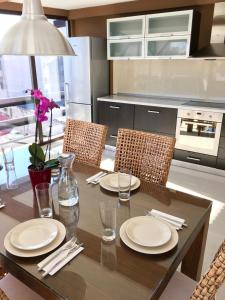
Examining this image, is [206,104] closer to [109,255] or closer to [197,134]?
[197,134]

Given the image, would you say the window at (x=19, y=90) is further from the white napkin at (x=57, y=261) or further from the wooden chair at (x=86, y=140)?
the white napkin at (x=57, y=261)

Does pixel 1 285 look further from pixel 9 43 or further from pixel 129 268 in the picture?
pixel 9 43

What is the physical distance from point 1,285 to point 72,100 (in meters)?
3.52

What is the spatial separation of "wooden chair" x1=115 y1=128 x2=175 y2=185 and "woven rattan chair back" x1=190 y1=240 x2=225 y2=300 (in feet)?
3.09

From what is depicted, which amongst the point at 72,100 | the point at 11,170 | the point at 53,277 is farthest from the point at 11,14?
the point at 53,277

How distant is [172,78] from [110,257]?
3.40 m

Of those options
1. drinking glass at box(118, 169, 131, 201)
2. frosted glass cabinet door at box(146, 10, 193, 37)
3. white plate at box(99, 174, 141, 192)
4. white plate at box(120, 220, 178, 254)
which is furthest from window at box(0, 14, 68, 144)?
white plate at box(120, 220, 178, 254)

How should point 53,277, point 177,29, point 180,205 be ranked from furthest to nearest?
point 177,29 → point 180,205 → point 53,277

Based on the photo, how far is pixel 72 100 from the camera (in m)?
4.34

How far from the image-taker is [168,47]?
11.3 feet

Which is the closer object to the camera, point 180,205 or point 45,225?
point 45,225

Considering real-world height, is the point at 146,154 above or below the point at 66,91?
below

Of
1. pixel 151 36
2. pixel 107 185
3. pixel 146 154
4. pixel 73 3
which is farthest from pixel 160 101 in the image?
pixel 107 185

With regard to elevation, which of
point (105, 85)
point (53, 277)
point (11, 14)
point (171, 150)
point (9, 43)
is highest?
point (11, 14)
